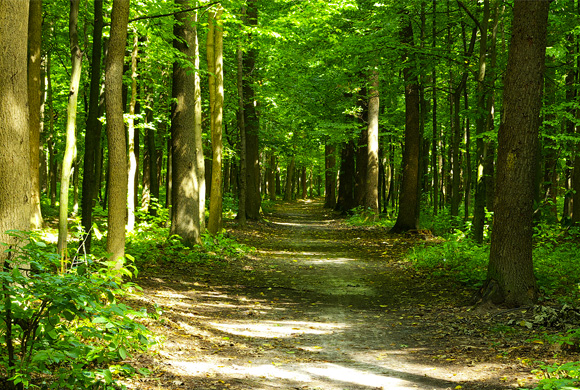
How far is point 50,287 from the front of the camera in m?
3.67

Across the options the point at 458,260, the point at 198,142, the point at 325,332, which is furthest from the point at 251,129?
the point at 325,332

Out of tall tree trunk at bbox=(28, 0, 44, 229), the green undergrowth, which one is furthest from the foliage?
tall tree trunk at bbox=(28, 0, 44, 229)

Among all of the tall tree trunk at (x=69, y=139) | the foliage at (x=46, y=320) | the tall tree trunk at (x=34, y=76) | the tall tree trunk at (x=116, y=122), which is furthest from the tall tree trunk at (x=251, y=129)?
the foliage at (x=46, y=320)

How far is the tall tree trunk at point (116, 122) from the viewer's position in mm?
7562

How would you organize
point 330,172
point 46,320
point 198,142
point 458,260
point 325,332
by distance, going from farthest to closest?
1. point 330,172
2. point 198,142
3. point 458,260
4. point 325,332
5. point 46,320

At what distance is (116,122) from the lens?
7609mm

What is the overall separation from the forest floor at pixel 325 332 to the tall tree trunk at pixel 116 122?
1317 mm

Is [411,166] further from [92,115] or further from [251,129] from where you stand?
[92,115]

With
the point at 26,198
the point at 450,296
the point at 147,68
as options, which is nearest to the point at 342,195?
the point at 147,68

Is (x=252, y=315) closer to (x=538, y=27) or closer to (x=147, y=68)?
(x=538, y=27)

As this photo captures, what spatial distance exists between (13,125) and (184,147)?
26.4ft

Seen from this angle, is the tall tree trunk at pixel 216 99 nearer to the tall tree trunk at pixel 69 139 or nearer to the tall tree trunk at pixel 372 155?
the tall tree trunk at pixel 69 139

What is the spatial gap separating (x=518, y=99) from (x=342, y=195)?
23.7 m

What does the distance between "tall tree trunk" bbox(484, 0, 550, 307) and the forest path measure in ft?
3.54
